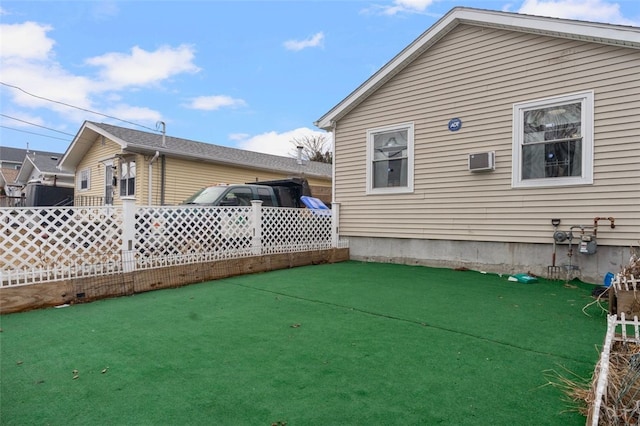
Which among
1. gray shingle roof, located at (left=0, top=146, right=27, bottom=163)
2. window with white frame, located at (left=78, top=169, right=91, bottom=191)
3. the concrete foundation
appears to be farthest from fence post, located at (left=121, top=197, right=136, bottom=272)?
gray shingle roof, located at (left=0, top=146, right=27, bottom=163)

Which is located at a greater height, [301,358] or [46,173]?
[46,173]

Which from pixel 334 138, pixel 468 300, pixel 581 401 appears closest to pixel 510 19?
pixel 334 138

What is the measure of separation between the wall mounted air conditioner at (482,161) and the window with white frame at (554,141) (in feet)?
1.16

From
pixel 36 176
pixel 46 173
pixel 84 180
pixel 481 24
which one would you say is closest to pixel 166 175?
pixel 84 180

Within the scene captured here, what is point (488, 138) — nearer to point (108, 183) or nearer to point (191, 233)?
point (191, 233)

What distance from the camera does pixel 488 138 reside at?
21.4 ft

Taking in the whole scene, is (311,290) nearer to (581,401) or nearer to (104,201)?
(581,401)

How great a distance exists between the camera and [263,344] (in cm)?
308

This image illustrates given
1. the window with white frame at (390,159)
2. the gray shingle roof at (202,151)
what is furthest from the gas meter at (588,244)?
the gray shingle roof at (202,151)

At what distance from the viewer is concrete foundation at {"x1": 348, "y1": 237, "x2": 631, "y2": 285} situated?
215 inches

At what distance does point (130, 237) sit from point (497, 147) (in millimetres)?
6292

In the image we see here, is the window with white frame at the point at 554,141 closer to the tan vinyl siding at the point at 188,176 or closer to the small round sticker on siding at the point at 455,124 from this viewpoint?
the small round sticker on siding at the point at 455,124

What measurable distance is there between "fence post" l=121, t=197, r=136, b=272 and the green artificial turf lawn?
60cm

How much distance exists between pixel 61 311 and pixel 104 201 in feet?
40.2
